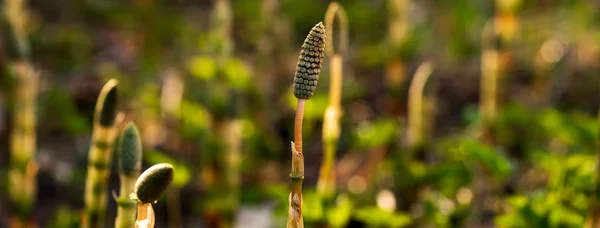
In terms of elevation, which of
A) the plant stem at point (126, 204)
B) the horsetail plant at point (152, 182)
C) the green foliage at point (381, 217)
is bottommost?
the green foliage at point (381, 217)

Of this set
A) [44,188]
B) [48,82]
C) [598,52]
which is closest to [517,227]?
[44,188]

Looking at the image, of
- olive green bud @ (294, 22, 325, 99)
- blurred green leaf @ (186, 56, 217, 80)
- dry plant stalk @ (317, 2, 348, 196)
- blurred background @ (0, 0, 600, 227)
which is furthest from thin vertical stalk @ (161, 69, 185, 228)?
olive green bud @ (294, 22, 325, 99)

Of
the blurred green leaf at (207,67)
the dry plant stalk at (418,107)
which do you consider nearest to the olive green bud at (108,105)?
the blurred green leaf at (207,67)

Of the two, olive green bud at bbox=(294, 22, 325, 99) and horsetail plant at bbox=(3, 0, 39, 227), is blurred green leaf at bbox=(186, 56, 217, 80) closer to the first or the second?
horsetail plant at bbox=(3, 0, 39, 227)

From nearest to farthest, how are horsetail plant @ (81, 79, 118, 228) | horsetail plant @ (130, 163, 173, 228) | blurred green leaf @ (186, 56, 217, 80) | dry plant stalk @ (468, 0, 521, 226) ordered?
horsetail plant @ (130, 163, 173, 228), horsetail plant @ (81, 79, 118, 228), blurred green leaf @ (186, 56, 217, 80), dry plant stalk @ (468, 0, 521, 226)

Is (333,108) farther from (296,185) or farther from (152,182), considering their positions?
(152,182)

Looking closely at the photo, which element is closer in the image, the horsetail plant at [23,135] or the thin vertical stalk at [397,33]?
the horsetail plant at [23,135]

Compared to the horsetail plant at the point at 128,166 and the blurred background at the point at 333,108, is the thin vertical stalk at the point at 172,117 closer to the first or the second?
the blurred background at the point at 333,108
